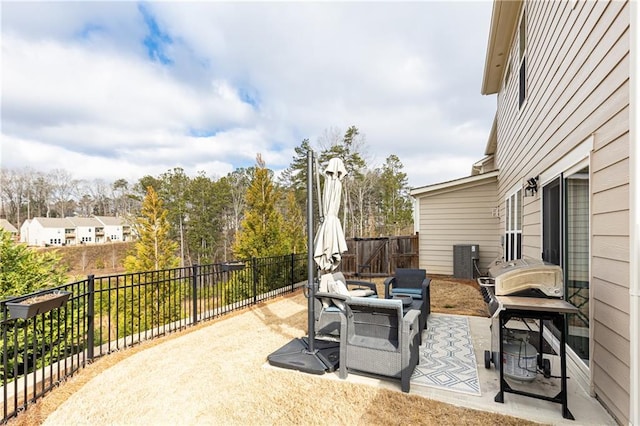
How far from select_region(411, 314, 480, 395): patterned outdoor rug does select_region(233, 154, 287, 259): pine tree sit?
20.6 ft

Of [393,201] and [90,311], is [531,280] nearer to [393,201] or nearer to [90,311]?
[90,311]

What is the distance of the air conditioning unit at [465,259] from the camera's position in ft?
30.2

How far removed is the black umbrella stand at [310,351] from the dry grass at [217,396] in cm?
10

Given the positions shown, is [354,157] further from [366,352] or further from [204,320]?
[366,352]

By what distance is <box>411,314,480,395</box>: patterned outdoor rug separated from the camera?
3.01 meters

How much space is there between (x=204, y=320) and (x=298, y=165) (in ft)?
56.6

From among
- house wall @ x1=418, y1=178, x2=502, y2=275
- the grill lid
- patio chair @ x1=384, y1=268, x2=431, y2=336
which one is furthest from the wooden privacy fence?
the grill lid

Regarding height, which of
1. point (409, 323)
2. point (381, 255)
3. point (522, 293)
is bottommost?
point (381, 255)

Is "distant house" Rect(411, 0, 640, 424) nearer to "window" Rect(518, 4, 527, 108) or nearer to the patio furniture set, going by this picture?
"window" Rect(518, 4, 527, 108)

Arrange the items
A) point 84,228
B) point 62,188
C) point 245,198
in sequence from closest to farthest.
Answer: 1. point 245,198
2. point 84,228
3. point 62,188

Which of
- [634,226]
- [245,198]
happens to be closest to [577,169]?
[634,226]

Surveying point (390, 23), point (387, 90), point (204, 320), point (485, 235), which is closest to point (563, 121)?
point (390, 23)

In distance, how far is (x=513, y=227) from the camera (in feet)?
21.2

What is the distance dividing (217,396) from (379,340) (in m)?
1.60
